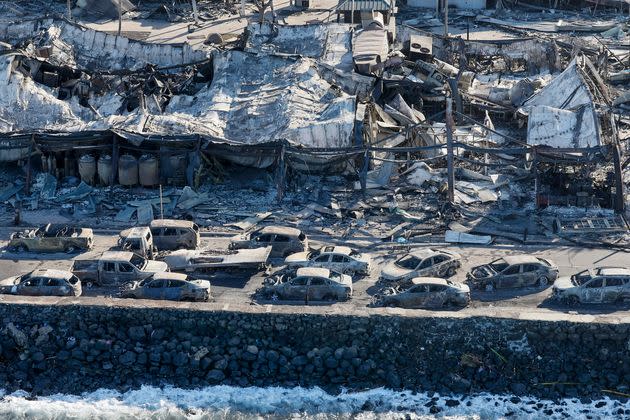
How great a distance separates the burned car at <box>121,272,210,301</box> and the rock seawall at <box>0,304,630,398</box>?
2.18 ft

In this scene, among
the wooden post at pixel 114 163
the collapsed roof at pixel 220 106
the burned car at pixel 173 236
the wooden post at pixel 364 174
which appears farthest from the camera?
the collapsed roof at pixel 220 106

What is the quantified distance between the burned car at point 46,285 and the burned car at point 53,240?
243cm


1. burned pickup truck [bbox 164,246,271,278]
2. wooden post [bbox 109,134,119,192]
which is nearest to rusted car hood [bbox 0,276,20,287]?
burned pickup truck [bbox 164,246,271,278]

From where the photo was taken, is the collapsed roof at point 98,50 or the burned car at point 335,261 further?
the collapsed roof at point 98,50

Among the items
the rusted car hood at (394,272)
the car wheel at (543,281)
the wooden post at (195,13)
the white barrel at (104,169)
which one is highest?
the wooden post at (195,13)

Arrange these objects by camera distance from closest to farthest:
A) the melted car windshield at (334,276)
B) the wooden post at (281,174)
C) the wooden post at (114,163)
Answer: the melted car windshield at (334,276) < the wooden post at (281,174) < the wooden post at (114,163)

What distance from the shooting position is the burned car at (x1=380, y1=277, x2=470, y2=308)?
33031 millimetres

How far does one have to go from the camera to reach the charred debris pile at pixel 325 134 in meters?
39.9

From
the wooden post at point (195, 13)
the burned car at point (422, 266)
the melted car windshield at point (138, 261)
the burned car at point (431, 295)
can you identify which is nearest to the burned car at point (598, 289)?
the burned car at point (431, 295)

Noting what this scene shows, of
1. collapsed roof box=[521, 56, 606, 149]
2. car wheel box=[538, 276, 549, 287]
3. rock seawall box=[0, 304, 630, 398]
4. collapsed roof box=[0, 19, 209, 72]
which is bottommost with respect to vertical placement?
rock seawall box=[0, 304, 630, 398]

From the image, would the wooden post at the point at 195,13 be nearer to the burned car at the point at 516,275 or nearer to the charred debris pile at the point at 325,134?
the charred debris pile at the point at 325,134

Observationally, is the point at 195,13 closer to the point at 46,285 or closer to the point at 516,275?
the point at 46,285

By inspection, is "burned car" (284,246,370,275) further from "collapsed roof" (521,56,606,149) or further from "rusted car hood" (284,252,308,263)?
"collapsed roof" (521,56,606,149)

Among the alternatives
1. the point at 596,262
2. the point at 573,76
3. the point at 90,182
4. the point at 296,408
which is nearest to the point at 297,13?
the point at 573,76
